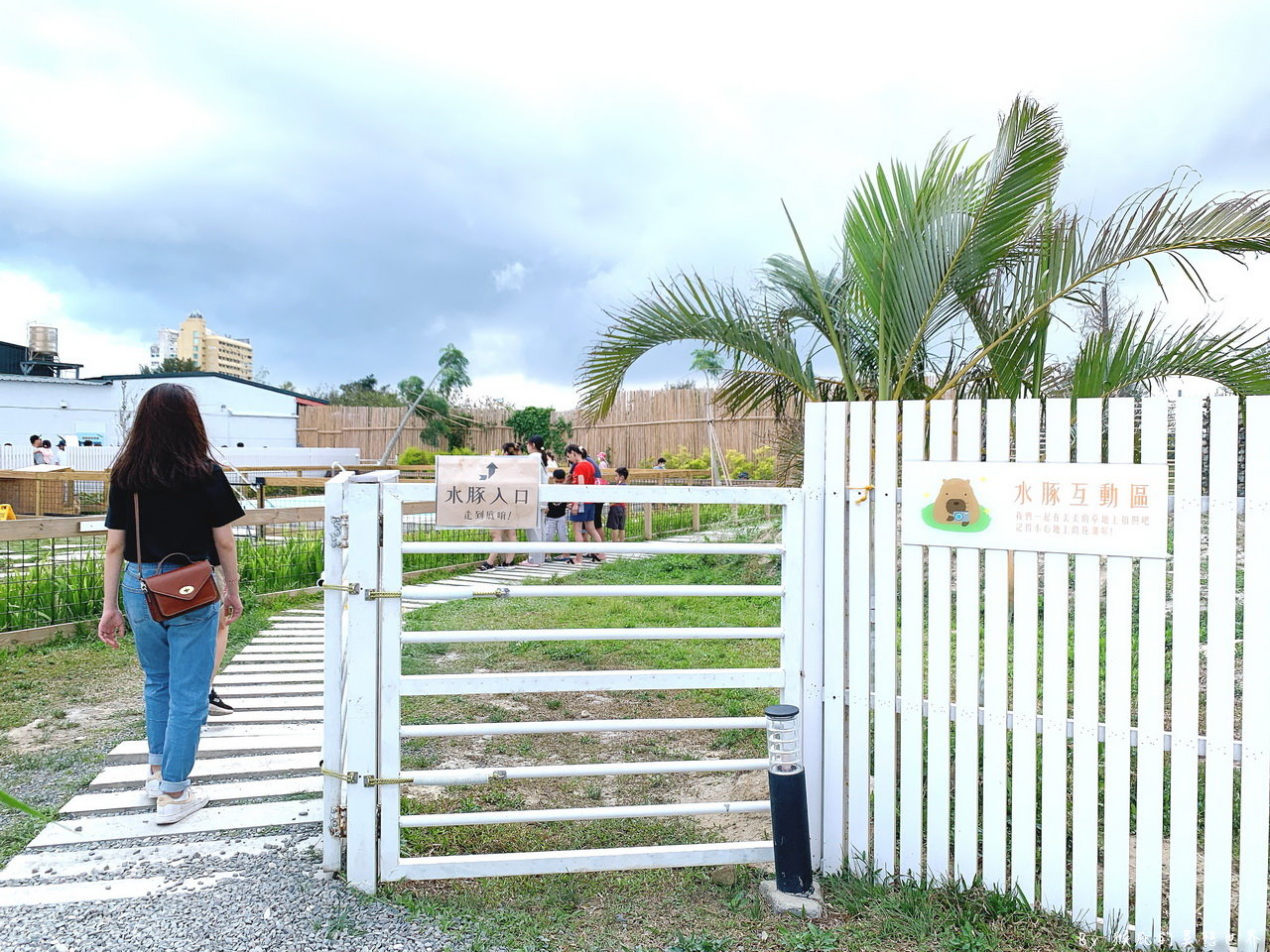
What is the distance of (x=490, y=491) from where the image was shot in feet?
9.65

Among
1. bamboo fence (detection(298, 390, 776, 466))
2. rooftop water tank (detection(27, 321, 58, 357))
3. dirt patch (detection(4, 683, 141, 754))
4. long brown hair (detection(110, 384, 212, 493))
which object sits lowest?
dirt patch (detection(4, 683, 141, 754))

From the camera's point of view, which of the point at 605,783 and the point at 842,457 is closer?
the point at 842,457

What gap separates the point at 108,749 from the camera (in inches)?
170

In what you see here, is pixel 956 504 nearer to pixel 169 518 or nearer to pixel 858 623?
pixel 858 623

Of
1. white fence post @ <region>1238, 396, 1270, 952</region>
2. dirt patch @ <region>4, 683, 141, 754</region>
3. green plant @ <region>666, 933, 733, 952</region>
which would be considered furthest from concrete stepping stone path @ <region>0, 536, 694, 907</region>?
white fence post @ <region>1238, 396, 1270, 952</region>

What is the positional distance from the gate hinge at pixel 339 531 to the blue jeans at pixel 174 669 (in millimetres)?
858

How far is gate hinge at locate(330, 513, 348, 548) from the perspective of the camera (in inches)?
115

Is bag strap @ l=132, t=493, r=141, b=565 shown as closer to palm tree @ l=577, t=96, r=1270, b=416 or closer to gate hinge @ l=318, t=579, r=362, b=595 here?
gate hinge @ l=318, t=579, r=362, b=595

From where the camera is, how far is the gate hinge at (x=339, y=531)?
2926 mm

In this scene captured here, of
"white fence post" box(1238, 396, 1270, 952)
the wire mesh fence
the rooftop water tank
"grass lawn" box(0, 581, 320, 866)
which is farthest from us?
the rooftop water tank

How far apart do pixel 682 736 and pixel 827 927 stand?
76.6 inches

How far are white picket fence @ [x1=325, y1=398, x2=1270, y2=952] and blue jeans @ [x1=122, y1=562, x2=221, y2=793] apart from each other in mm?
687

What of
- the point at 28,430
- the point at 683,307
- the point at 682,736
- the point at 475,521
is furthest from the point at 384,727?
the point at 28,430

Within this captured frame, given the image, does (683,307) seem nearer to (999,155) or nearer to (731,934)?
(999,155)
